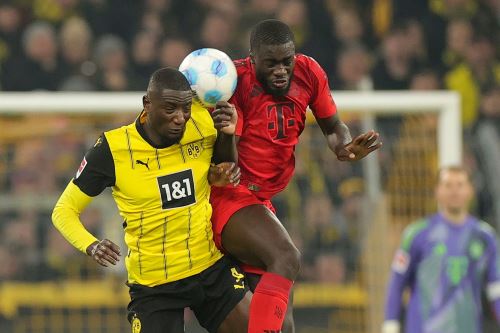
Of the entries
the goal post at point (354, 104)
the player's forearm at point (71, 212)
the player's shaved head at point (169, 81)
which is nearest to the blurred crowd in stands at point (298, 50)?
the goal post at point (354, 104)

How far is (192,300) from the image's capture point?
19.5 ft

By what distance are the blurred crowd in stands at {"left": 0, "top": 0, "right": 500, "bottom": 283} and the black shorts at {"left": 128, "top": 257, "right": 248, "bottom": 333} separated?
3373 mm

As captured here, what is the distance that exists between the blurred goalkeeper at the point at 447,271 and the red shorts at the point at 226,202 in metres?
2.65

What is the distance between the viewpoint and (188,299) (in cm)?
594

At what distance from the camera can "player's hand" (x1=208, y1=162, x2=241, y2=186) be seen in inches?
224

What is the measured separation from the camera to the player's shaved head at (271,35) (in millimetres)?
5680

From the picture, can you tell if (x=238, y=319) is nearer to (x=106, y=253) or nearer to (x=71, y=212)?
(x=106, y=253)

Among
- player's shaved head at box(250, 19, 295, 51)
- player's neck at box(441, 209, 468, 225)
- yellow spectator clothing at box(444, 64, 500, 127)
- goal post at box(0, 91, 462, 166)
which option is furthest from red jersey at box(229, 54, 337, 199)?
yellow spectator clothing at box(444, 64, 500, 127)

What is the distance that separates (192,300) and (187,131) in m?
0.81

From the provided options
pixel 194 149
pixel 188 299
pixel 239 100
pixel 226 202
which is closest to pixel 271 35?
pixel 239 100

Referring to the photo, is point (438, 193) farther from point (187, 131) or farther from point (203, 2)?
point (203, 2)

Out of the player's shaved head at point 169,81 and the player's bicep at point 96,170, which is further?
the player's bicep at point 96,170

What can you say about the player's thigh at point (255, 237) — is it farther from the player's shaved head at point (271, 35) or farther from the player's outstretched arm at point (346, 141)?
the player's shaved head at point (271, 35)

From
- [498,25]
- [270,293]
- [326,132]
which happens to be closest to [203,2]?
[498,25]
